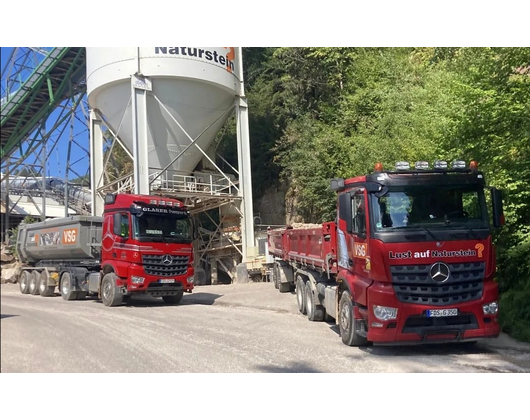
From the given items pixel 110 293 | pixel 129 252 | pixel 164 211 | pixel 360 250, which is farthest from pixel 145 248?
pixel 360 250

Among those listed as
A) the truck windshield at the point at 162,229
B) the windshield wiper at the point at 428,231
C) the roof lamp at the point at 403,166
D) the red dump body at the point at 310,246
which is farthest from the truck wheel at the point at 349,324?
the truck windshield at the point at 162,229

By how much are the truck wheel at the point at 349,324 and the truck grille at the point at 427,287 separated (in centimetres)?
95

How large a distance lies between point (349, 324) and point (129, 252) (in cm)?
704

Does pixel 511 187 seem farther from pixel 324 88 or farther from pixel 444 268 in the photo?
pixel 324 88

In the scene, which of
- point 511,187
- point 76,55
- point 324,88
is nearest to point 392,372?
point 511,187

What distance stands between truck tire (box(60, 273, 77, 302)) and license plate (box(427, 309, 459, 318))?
1142 centimetres

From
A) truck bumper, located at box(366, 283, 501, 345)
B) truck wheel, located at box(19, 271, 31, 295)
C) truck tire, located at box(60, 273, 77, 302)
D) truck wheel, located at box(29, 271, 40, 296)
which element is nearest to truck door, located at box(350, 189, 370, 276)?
truck bumper, located at box(366, 283, 501, 345)

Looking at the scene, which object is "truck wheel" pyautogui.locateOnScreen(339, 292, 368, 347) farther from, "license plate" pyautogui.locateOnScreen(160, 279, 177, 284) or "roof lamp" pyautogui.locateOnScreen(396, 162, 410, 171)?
"license plate" pyautogui.locateOnScreen(160, 279, 177, 284)

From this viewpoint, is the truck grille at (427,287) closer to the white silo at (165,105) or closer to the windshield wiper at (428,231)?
the windshield wiper at (428,231)

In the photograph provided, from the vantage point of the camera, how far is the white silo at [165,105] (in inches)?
767

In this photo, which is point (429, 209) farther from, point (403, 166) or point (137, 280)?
point (137, 280)

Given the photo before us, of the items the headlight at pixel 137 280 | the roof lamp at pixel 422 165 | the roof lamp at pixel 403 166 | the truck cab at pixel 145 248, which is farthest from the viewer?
the truck cab at pixel 145 248

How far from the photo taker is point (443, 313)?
21.5 ft

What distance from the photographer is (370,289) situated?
6684 mm
